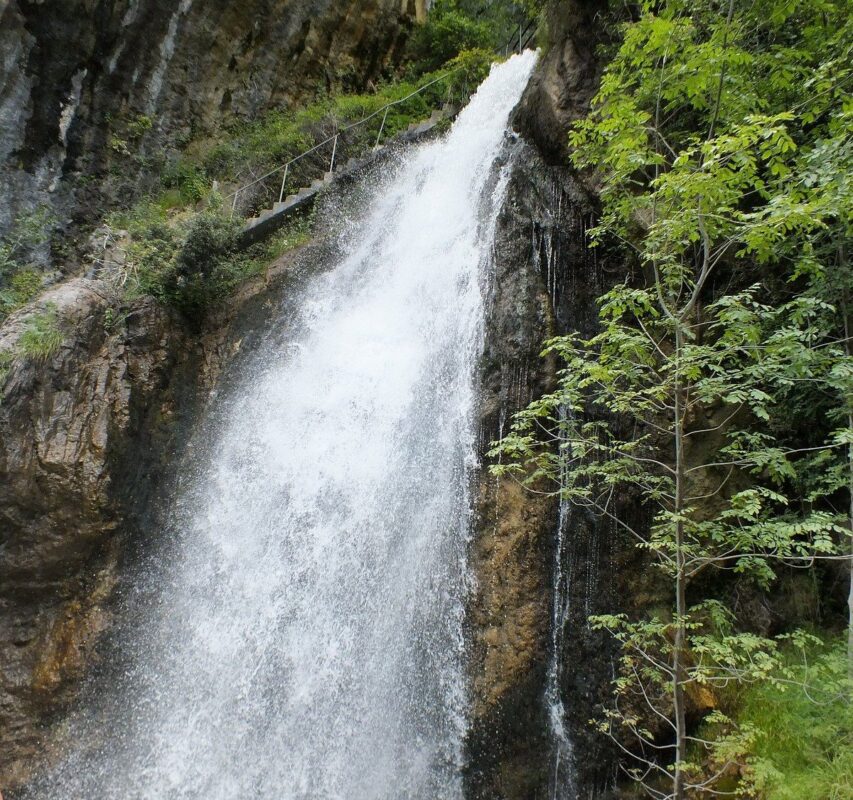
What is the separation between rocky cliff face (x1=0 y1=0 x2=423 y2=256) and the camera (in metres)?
11.6

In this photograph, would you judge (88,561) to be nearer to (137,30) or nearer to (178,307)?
(178,307)

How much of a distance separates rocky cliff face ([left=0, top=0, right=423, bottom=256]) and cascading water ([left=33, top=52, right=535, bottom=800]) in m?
7.32

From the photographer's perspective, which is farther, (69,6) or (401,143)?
(401,143)

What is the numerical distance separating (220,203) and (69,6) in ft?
17.9

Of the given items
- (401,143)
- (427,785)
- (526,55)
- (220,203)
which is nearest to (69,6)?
(220,203)

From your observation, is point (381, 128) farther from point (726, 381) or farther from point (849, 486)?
point (849, 486)

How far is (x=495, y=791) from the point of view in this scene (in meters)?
5.80

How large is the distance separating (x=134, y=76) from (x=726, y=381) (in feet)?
47.5

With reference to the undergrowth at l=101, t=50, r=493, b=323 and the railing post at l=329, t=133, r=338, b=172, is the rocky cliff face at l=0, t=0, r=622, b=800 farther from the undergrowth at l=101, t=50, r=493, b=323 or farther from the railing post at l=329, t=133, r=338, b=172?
the railing post at l=329, t=133, r=338, b=172

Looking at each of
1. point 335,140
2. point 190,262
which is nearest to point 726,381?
→ point 190,262

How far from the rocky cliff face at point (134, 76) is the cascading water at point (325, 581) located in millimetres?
7319

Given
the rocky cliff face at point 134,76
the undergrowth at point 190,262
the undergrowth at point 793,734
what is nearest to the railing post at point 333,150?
the rocky cliff face at point 134,76

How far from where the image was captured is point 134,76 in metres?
13.3

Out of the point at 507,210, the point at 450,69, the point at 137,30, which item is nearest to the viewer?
the point at 507,210
